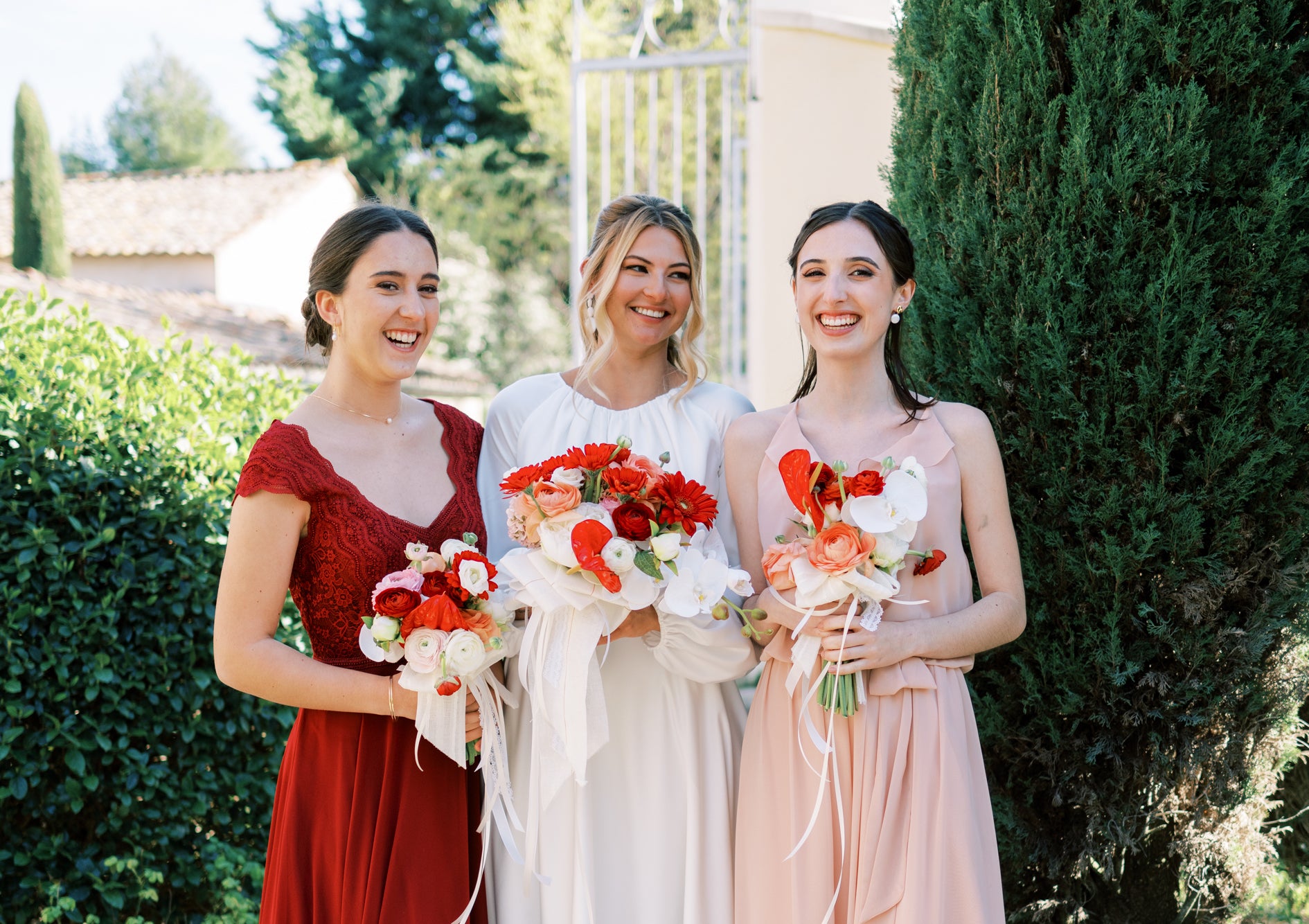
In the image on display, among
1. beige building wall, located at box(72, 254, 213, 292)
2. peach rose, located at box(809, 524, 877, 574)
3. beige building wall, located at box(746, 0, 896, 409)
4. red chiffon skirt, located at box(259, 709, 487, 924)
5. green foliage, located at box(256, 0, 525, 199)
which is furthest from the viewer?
green foliage, located at box(256, 0, 525, 199)

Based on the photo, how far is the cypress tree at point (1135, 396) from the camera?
320 cm

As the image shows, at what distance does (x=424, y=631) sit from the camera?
8.05 ft

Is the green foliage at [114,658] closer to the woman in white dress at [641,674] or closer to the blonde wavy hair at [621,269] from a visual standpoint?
the woman in white dress at [641,674]

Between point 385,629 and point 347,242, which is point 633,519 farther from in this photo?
point 347,242

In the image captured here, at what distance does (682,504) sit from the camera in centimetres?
249

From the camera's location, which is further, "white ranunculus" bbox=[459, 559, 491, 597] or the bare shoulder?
the bare shoulder

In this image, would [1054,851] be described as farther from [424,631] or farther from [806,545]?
[424,631]

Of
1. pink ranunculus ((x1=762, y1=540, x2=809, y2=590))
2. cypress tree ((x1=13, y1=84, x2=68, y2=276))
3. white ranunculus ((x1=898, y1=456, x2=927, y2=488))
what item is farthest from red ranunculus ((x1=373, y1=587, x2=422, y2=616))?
cypress tree ((x1=13, y1=84, x2=68, y2=276))

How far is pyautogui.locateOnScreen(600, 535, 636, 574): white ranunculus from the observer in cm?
239

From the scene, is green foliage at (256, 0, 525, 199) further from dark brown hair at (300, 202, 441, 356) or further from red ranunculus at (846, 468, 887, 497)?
red ranunculus at (846, 468, 887, 497)

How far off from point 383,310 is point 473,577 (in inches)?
33.2

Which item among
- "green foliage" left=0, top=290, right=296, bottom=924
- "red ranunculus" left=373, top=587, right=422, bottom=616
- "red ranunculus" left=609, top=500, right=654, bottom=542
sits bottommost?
"green foliage" left=0, top=290, right=296, bottom=924

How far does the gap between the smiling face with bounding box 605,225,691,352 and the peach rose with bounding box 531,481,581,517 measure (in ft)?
3.09

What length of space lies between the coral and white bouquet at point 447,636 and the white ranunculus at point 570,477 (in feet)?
0.84
